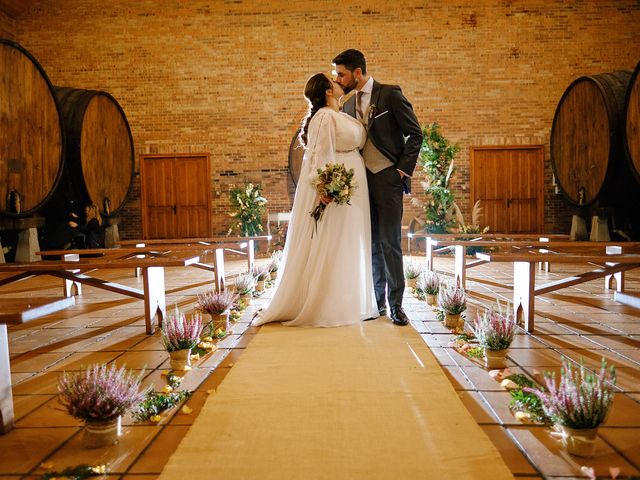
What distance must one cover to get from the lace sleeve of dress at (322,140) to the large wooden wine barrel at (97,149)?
441 cm

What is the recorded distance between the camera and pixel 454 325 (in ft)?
10.4

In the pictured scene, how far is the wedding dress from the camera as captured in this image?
306cm

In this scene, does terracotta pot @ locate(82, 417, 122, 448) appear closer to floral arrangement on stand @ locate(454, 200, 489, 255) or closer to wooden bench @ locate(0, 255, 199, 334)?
wooden bench @ locate(0, 255, 199, 334)

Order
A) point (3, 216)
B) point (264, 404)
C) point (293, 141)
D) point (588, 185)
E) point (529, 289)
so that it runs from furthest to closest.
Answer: point (293, 141), point (588, 185), point (3, 216), point (529, 289), point (264, 404)

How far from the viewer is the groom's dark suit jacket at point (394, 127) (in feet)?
9.69

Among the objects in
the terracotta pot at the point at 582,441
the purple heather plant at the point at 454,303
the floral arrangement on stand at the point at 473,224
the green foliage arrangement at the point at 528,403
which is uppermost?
the floral arrangement on stand at the point at 473,224

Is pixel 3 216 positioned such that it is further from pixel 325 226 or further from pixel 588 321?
pixel 588 321

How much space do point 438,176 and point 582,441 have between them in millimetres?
7784

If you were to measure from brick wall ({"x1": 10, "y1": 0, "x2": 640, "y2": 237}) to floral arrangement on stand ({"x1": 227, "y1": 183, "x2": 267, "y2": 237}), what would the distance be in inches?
26.0

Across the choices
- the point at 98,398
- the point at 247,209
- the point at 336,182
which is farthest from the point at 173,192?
the point at 98,398

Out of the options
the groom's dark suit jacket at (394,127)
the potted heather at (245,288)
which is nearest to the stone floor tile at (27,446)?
the groom's dark suit jacket at (394,127)

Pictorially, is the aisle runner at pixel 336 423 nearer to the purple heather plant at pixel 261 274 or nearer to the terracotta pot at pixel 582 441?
the terracotta pot at pixel 582 441

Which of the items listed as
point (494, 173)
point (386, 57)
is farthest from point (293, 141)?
point (494, 173)

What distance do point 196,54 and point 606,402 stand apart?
Answer: 9.61 metres
